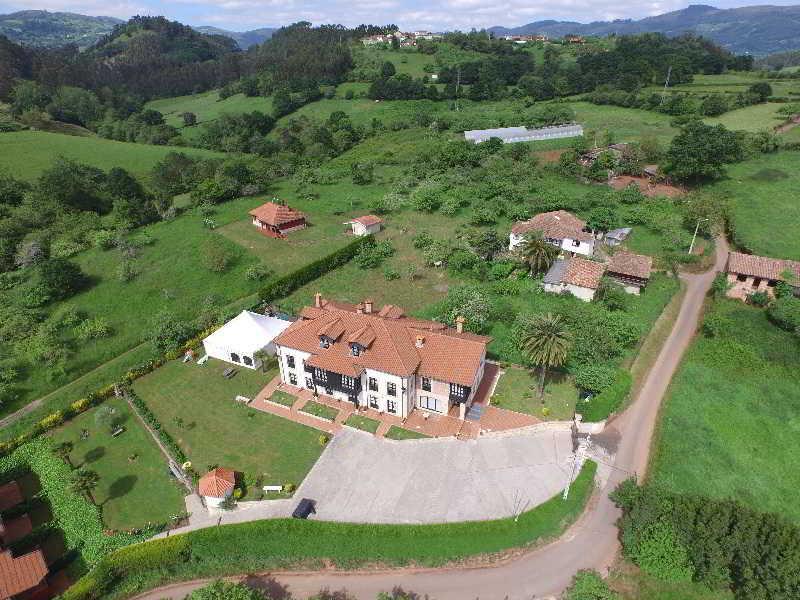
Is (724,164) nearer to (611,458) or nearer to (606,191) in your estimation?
(606,191)

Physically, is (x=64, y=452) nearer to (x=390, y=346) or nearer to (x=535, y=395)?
(x=390, y=346)

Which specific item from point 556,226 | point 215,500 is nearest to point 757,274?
point 556,226

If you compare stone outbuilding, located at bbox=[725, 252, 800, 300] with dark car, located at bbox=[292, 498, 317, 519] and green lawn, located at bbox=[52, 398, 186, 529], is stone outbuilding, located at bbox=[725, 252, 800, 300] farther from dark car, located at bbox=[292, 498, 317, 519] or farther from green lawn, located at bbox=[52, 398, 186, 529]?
green lawn, located at bbox=[52, 398, 186, 529]

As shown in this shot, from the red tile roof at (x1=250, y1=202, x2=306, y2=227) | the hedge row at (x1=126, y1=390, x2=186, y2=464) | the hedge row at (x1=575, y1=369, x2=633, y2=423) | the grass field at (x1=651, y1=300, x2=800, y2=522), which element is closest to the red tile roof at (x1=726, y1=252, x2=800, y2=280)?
Result: the grass field at (x1=651, y1=300, x2=800, y2=522)

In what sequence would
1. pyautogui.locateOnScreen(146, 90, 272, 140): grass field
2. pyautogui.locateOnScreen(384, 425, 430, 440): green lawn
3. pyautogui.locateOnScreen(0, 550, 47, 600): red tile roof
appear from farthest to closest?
pyautogui.locateOnScreen(146, 90, 272, 140): grass field, pyautogui.locateOnScreen(384, 425, 430, 440): green lawn, pyautogui.locateOnScreen(0, 550, 47, 600): red tile roof

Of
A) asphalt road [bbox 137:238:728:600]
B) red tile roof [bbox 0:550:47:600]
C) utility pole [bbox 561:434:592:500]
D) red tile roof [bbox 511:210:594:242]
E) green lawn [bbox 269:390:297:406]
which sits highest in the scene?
red tile roof [bbox 511:210:594:242]

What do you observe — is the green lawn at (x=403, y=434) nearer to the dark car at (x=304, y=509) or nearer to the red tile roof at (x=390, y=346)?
the red tile roof at (x=390, y=346)

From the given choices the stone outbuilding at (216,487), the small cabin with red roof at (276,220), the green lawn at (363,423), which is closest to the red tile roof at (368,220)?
the small cabin with red roof at (276,220)
